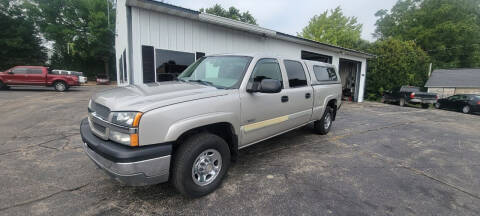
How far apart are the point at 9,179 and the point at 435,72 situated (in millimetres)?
42527

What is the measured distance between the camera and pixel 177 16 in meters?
6.76

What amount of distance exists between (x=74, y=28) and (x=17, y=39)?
6.46 meters

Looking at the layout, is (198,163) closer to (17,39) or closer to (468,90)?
(17,39)

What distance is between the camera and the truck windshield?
9.50 feet

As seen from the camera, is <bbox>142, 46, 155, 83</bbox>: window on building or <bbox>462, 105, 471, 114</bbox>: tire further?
<bbox>462, 105, 471, 114</bbox>: tire

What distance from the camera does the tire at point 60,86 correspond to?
1470 centimetres

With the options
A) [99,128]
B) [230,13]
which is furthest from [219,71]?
[230,13]

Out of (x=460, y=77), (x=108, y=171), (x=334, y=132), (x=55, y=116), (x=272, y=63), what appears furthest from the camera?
(x=460, y=77)

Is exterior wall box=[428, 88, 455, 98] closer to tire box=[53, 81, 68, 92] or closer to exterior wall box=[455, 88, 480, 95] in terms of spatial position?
exterior wall box=[455, 88, 480, 95]

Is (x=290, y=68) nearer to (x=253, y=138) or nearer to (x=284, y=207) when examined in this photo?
(x=253, y=138)

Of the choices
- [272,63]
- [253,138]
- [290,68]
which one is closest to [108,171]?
[253,138]

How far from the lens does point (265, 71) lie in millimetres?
3307


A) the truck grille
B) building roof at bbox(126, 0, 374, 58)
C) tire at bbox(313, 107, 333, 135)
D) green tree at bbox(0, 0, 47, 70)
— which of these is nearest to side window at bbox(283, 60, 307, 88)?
tire at bbox(313, 107, 333, 135)

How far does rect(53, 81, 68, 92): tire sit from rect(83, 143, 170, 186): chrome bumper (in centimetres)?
1716
